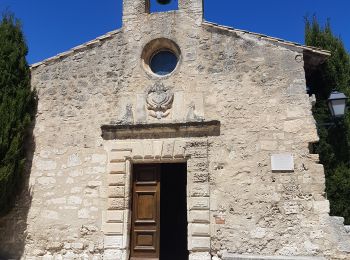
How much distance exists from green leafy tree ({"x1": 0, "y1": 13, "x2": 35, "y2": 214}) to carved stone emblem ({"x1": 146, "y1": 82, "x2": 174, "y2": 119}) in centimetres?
234

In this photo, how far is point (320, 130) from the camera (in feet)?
26.3

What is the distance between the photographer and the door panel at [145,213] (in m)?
6.61

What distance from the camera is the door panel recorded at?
6.61m

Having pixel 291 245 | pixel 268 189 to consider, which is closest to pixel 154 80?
pixel 268 189

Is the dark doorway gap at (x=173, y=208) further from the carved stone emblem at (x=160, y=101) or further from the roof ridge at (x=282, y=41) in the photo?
the roof ridge at (x=282, y=41)

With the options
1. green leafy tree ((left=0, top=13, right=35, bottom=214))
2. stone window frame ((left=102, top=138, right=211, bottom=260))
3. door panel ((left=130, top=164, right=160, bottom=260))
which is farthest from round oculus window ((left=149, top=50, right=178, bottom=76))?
green leafy tree ((left=0, top=13, right=35, bottom=214))

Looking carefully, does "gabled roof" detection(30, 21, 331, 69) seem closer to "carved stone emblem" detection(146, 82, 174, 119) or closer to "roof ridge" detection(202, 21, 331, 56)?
"roof ridge" detection(202, 21, 331, 56)

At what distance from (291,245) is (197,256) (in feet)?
4.82

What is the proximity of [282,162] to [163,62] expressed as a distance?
290 centimetres

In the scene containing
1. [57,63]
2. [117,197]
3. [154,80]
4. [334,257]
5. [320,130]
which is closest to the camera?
[334,257]

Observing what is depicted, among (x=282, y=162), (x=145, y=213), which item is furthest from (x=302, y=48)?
(x=145, y=213)

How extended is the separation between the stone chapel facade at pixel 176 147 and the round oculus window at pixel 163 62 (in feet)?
0.07

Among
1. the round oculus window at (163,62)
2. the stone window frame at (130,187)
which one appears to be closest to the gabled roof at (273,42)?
the round oculus window at (163,62)

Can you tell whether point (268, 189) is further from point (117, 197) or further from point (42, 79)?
point (42, 79)
